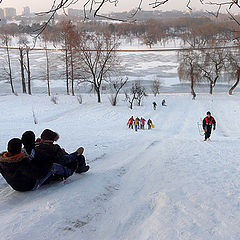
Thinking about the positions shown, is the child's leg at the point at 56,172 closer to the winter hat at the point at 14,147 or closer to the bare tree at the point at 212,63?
the winter hat at the point at 14,147

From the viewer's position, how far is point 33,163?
4.21 m

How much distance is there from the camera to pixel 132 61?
7338 cm

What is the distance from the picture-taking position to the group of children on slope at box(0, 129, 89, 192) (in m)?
3.94

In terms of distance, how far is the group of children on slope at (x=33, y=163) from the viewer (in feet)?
12.9

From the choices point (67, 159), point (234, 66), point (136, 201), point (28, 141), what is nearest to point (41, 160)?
point (28, 141)

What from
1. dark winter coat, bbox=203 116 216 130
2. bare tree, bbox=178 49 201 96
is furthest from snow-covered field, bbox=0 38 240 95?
dark winter coat, bbox=203 116 216 130

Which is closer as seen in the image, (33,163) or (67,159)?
(33,163)

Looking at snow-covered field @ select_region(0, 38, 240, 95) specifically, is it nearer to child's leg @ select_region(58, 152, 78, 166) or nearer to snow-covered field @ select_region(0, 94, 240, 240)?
snow-covered field @ select_region(0, 94, 240, 240)

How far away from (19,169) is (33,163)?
29cm

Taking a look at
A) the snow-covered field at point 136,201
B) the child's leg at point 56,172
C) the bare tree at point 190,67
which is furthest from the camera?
the bare tree at point 190,67

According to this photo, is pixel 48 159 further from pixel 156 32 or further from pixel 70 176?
pixel 156 32

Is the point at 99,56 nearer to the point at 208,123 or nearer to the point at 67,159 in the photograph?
the point at 208,123

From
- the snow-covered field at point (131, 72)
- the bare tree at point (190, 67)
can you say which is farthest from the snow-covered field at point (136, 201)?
the bare tree at point (190, 67)

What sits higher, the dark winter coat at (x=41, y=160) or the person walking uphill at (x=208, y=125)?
the dark winter coat at (x=41, y=160)
